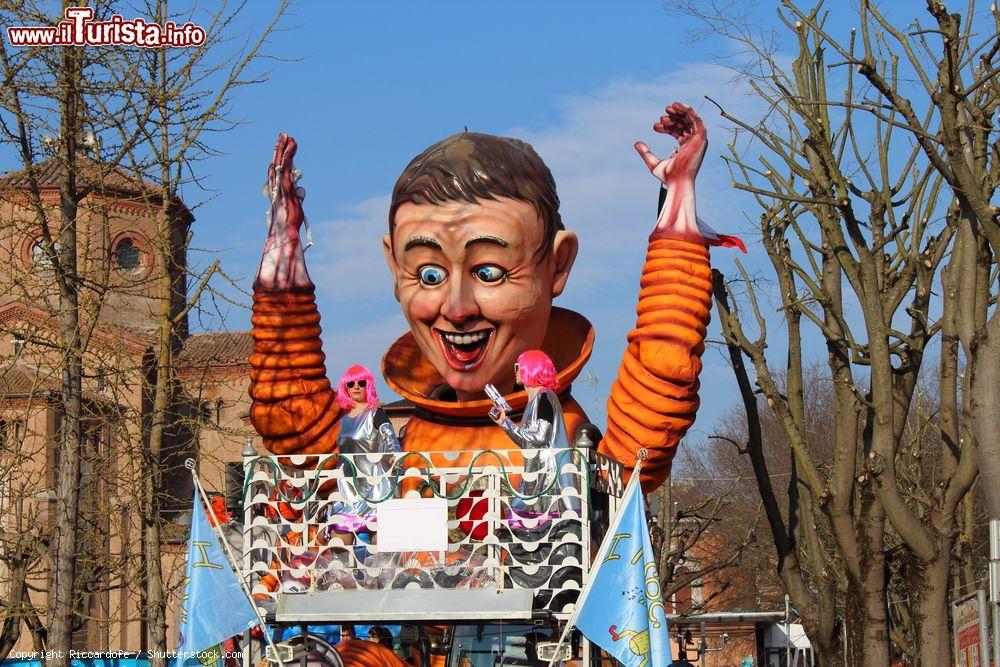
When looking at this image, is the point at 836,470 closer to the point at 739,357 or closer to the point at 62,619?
the point at 739,357

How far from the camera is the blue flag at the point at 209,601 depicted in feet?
27.4

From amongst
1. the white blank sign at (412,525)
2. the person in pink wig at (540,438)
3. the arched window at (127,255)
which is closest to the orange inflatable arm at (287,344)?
the person in pink wig at (540,438)

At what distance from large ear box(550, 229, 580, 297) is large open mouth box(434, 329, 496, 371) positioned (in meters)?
0.74

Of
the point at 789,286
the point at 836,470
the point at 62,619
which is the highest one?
the point at 789,286

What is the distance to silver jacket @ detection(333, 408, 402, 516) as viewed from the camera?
8.66 metres

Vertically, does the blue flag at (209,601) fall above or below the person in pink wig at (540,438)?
below

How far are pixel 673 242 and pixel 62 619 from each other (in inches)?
208

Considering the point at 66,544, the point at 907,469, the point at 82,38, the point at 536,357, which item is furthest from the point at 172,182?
the point at 907,469

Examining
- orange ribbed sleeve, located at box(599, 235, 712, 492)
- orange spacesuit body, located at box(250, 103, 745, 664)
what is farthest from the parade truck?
orange spacesuit body, located at box(250, 103, 745, 664)

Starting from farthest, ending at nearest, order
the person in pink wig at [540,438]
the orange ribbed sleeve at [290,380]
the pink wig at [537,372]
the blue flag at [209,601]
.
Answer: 1. the orange ribbed sleeve at [290,380]
2. the pink wig at [537,372]
3. the person in pink wig at [540,438]
4. the blue flag at [209,601]

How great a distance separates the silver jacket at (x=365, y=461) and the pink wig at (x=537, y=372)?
1.03 m

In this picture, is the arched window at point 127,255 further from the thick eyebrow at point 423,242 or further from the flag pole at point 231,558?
the flag pole at point 231,558

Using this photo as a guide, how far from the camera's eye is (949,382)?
10.5 metres

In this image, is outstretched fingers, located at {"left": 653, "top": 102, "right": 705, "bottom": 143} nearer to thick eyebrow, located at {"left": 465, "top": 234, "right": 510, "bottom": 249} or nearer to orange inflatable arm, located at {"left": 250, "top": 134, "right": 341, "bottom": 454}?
thick eyebrow, located at {"left": 465, "top": 234, "right": 510, "bottom": 249}
